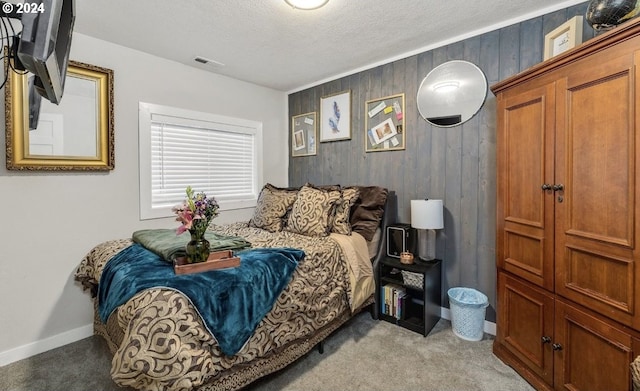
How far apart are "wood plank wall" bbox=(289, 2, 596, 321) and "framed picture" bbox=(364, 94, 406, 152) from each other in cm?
6

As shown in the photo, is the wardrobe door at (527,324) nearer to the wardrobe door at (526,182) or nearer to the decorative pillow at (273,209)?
the wardrobe door at (526,182)

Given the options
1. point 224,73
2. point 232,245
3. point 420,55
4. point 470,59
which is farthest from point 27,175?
point 470,59

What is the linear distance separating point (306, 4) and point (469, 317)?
2.52 m

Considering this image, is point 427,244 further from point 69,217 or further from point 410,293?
point 69,217

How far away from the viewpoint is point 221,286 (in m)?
1.46

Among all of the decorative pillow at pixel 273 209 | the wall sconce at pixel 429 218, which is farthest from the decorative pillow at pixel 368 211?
the decorative pillow at pixel 273 209

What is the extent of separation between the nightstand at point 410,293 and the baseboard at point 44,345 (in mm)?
2444

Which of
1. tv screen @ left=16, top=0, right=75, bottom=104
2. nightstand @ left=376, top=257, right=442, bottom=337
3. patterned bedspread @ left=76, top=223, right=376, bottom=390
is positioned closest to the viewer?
tv screen @ left=16, top=0, right=75, bottom=104

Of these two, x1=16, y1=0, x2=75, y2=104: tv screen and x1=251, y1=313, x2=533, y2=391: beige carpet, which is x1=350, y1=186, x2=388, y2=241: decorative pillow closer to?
x1=251, y1=313, x2=533, y2=391: beige carpet

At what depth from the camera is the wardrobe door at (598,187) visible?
1.25 meters

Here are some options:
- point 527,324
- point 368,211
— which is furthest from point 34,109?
point 527,324

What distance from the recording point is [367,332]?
2385 mm

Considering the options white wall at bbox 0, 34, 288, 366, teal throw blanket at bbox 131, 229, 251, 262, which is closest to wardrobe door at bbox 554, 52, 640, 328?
teal throw blanket at bbox 131, 229, 251, 262

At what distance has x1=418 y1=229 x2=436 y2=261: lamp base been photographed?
8.11 ft
